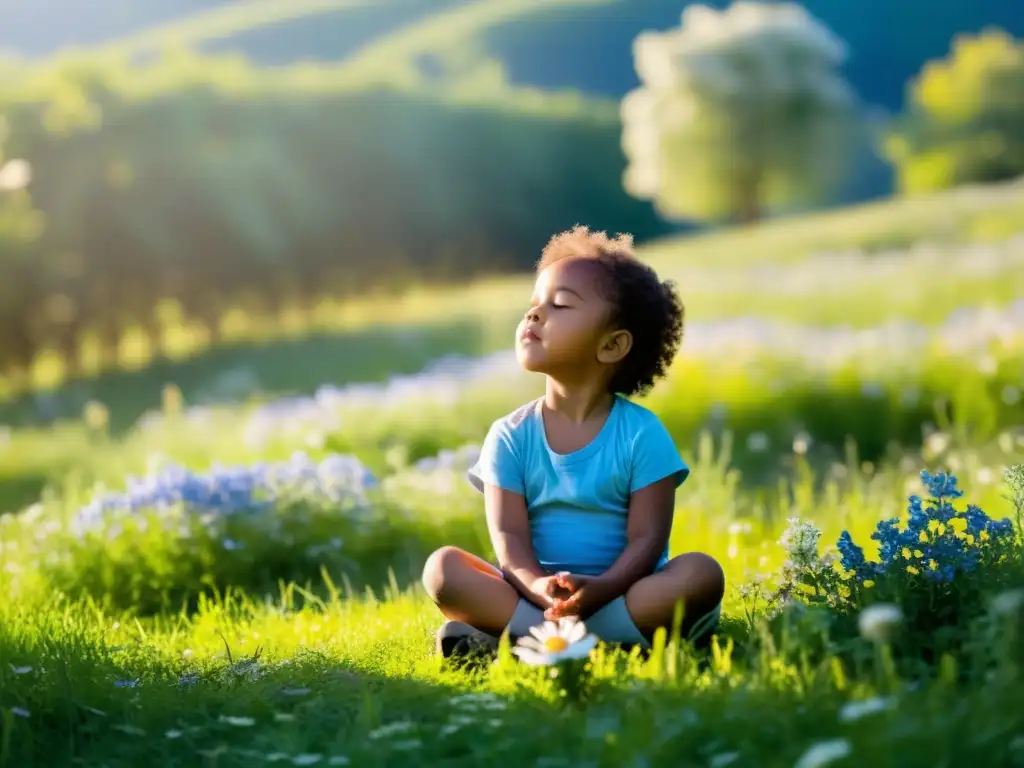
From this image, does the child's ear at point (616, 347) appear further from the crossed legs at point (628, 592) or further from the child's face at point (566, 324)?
the crossed legs at point (628, 592)

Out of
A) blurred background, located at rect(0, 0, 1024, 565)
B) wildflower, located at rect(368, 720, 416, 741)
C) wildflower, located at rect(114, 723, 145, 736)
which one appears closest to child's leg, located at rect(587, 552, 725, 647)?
wildflower, located at rect(368, 720, 416, 741)

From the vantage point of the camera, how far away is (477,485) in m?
3.53

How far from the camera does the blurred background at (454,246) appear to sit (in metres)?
7.47

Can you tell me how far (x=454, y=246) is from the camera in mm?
22906

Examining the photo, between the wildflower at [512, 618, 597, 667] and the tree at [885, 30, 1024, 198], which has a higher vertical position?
the tree at [885, 30, 1024, 198]

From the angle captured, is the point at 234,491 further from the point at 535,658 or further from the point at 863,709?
the point at 863,709

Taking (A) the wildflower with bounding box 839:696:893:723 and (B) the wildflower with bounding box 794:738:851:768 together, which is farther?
(A) the wildflower with bounding box 839:696:893:723

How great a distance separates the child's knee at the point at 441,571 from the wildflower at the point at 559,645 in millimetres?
391

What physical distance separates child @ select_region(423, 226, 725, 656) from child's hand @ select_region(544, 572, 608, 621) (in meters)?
0.01

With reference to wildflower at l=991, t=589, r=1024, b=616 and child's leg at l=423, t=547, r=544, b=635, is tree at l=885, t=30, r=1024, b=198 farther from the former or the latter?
wildflower at l=991, t=589, r=1024, b=616

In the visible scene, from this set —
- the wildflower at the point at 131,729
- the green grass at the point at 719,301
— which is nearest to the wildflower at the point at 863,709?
the wildflower at the point at 131,729

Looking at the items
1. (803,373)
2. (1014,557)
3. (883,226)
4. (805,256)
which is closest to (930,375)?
(803,373)

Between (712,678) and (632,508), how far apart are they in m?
0.61

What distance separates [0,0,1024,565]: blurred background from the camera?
7473mm
